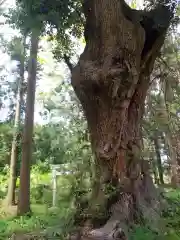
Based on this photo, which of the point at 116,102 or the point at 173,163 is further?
the point at 173,163

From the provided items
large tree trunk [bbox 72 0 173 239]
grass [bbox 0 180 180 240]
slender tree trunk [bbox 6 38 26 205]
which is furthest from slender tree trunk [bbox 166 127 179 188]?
large tree trunk [bbox 72 0 173 239]

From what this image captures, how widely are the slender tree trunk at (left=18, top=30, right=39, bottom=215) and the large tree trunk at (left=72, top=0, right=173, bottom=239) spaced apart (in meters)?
3.78

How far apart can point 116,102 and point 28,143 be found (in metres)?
4.78

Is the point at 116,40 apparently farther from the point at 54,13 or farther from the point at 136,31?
the point at 54,13

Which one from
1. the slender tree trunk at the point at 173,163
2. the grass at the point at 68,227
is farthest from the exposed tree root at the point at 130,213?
the slender tree trunk at the point at 173,163

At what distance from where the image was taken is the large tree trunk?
467 centimetres

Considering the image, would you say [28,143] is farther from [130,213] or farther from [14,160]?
[130,213]

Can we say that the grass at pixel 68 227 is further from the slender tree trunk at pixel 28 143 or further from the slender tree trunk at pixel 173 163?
the slender tree trunk at pixel 173 163

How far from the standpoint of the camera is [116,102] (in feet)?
16.0

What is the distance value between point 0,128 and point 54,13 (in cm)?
810

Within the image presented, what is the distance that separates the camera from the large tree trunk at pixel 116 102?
4.67 m

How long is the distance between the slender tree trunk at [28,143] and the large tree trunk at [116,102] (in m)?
3.78

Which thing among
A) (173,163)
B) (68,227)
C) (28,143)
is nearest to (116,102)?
(68,227)

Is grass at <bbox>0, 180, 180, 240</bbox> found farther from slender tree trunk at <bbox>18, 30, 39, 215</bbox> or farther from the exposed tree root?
slender tree trunk at <bbox>18, 30, 39, 215</bbox>
